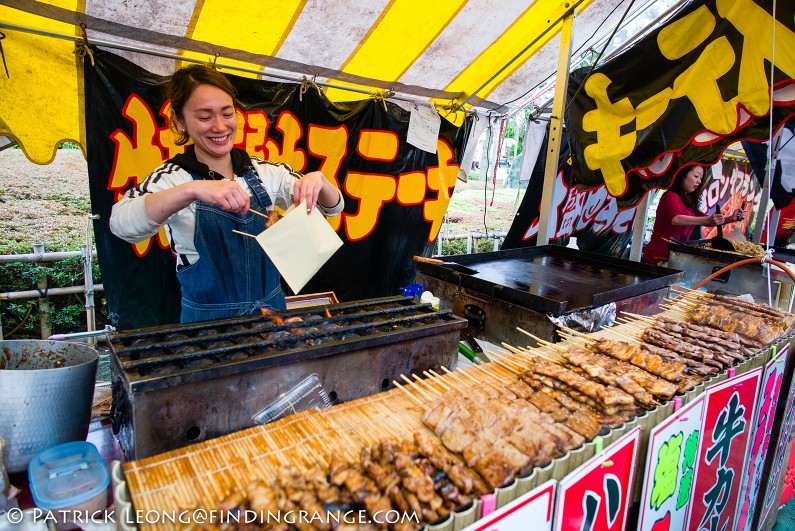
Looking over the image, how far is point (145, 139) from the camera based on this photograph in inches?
162

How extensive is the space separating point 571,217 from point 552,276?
4889 mm

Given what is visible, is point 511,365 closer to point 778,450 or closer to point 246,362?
point 246,362

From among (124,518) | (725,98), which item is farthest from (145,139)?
(725,98)

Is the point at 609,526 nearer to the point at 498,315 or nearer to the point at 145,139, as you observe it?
the point at 498,315

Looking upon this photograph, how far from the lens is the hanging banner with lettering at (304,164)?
395cm

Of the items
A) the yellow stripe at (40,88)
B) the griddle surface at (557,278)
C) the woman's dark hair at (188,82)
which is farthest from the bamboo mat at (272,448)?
the yellow stripe at (40,88)

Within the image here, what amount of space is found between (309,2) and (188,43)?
1.14 meters

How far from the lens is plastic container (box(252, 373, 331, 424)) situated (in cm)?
175

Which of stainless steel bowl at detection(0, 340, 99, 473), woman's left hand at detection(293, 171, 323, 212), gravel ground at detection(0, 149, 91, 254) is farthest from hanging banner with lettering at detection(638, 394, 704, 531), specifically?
gravel ground at detection(0, 149, 91, 254)

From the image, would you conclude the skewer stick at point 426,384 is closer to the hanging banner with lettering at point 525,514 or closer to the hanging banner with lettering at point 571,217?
the hanging banner with lettering at point 525,514

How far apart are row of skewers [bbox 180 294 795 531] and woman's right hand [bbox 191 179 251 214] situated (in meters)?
1.19

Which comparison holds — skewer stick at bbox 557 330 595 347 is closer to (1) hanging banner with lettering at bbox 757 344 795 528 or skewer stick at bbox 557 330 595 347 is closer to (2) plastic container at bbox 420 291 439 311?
(2) plastic container at bbox 420 291 439 311

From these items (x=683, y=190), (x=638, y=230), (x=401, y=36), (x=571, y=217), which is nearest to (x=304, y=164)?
(x=401, y=36)

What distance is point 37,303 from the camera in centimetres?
676
